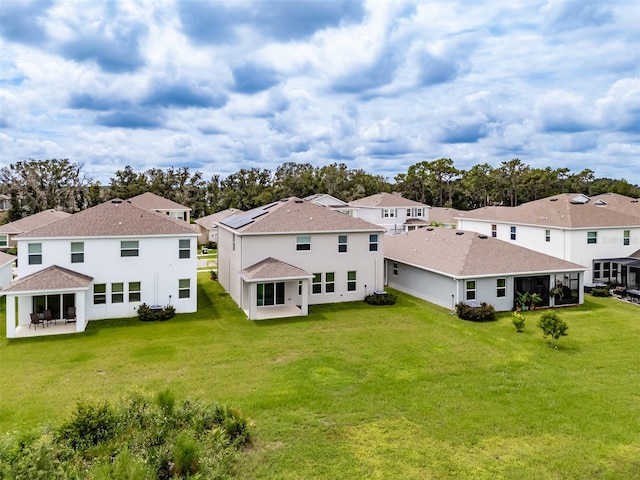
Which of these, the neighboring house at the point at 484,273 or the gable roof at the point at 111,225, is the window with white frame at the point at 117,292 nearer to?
the gable roof at the point at 111,225

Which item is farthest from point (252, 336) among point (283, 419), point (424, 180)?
point (424, 180)

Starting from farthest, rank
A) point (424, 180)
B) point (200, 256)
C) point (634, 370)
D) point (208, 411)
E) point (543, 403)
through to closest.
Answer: point (424, 180)
point (200, 256)
point (634, 370)
point (543, 403)
point (208, 411)

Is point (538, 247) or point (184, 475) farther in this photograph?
point (538, 247)

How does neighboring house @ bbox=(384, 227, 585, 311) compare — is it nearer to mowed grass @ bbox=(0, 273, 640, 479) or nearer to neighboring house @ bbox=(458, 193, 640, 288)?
mowed grass @ bbox=(0, 273, 640, 479)

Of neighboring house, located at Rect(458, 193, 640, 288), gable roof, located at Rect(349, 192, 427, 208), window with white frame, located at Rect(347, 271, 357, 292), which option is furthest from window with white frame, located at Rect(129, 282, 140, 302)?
gable roof, located at Rect(349, 192, 427, 208)

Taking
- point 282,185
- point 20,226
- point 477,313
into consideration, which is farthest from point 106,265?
point 282,185

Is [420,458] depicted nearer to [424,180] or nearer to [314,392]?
[314,392]

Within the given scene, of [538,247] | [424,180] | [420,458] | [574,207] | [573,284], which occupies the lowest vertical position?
[420,458]

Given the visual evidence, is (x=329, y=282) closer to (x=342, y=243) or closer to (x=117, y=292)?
(x=342, y=243)
